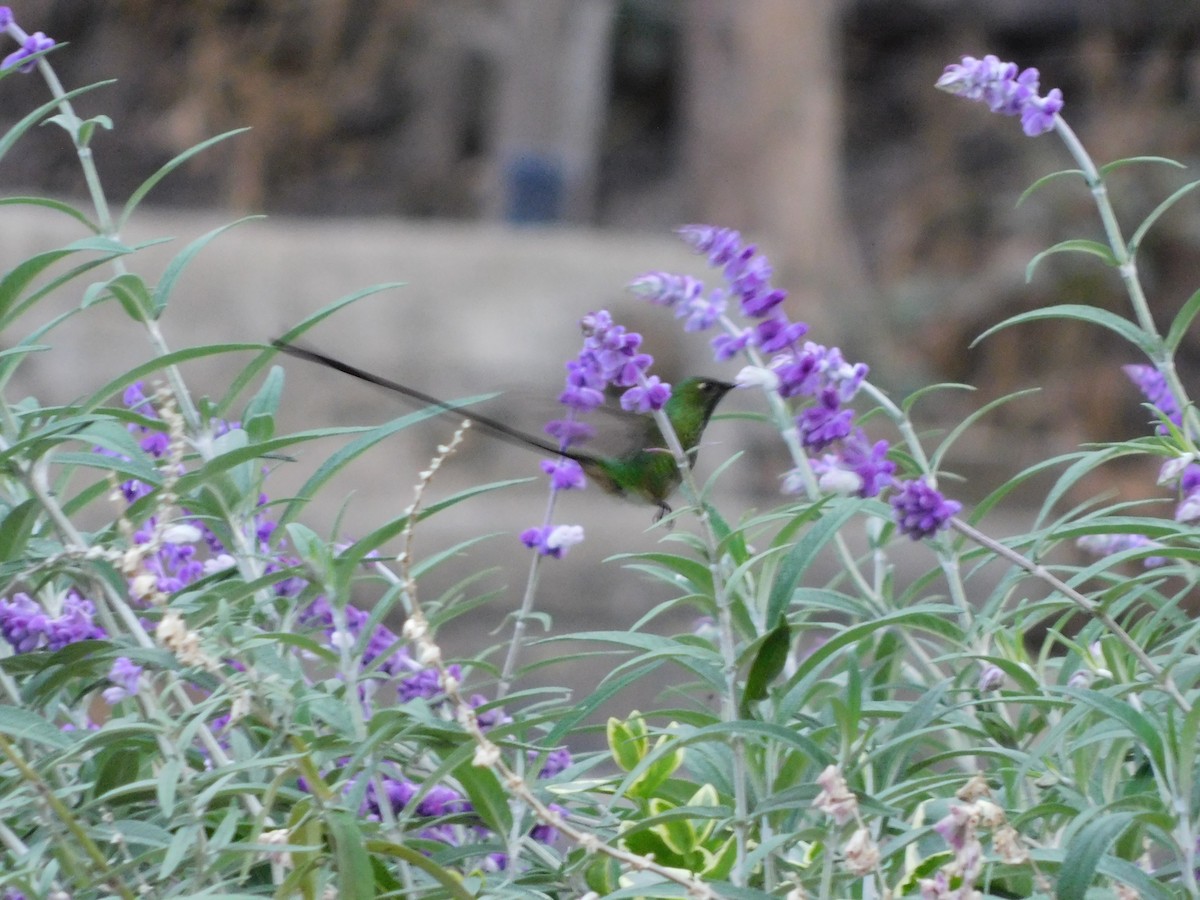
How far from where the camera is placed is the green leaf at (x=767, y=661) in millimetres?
823

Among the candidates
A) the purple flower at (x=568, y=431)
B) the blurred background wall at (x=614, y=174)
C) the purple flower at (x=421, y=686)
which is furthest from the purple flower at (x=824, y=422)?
the blurred background wall at (x=614, y=174)

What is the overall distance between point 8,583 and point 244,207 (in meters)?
8.19

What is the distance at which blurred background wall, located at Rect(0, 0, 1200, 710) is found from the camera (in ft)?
17.4

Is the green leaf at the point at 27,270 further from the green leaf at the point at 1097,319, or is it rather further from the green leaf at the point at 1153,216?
the green leaf at the point at 1153,216

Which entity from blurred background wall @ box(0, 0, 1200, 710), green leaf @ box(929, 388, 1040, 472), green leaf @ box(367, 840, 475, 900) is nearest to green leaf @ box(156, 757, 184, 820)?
green leaf @ box(367, 840, 475, 900)

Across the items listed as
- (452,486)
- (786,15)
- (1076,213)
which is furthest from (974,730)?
(1076,213)

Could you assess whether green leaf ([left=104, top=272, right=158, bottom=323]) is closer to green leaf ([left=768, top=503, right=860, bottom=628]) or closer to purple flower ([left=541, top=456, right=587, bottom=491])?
purple flower ([left=541, top=456, right=587, bottom=491])

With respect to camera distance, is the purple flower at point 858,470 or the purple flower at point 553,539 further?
the purple flower at point 553,539

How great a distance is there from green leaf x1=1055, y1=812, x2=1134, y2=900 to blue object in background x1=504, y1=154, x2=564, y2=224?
6968 millimetres

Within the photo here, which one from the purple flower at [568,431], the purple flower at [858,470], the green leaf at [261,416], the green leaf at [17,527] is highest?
the purple flower at [858,470]

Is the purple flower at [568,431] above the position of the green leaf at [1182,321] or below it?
below

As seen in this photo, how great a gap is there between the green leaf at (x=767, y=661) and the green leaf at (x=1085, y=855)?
0.19 meters

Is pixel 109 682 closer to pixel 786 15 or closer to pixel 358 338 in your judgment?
pixel 358 338

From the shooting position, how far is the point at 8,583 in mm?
913
